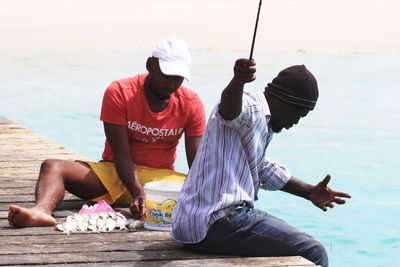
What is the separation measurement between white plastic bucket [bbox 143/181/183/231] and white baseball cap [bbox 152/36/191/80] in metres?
0.60

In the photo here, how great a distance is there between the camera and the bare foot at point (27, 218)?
3613mm

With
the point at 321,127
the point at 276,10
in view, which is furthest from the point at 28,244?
the point at 276,10

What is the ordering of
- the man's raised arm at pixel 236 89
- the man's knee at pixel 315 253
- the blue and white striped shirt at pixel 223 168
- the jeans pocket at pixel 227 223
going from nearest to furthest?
1. the man's raised arm at pixel 236 89
2. the blue and white striped shirt at pixel 223 168
3. the jeans pocket at pixel 227 223
4. the man's knee at pixel 315 253

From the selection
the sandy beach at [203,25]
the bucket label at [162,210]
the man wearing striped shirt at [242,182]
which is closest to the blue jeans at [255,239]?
the man wearing striped shirt at [242,182]

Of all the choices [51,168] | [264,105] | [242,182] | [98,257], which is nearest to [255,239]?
[242,182]

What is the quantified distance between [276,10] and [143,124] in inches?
1095

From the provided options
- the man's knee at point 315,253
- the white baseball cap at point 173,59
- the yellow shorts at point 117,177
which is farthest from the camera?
the yellow shorts at point 117,177

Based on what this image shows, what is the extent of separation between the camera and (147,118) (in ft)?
13.2

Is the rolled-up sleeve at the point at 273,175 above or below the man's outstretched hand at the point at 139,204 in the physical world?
above

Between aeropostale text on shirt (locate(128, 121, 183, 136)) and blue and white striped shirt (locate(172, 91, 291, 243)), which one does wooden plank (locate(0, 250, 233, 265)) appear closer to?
blue and white striped shirt (locate(172, 91, 291, 243))

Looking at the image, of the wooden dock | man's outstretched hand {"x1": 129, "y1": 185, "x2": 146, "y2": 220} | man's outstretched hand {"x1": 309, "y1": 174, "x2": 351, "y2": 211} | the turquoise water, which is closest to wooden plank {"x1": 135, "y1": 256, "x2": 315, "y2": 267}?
the wooden dock

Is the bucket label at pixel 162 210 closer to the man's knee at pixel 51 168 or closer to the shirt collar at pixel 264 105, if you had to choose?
the man's knee at pixel 51 168

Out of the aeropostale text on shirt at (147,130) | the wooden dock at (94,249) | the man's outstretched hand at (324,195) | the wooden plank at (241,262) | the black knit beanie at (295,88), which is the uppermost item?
the black knit beanie at (295,88)

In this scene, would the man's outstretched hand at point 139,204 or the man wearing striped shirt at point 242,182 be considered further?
the man's outstretched hand at point 139,204
